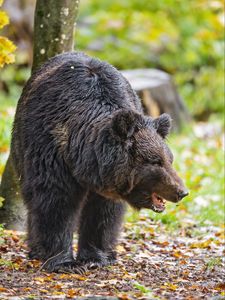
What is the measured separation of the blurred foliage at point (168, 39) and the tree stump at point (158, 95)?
2298 mm

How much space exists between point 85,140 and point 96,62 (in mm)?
873

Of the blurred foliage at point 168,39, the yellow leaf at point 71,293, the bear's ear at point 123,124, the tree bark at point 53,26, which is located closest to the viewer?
the yellow leaf at point 71,293

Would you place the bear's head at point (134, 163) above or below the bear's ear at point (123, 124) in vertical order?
below

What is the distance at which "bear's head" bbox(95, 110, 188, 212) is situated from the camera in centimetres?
592

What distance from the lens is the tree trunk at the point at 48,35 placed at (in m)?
7.41

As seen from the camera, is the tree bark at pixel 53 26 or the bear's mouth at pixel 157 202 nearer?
the bear's mouth at pixel 157 202

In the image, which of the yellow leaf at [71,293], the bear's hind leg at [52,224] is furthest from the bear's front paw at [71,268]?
the yellow leaf at [71,293]

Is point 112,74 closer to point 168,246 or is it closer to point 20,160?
point 20,160

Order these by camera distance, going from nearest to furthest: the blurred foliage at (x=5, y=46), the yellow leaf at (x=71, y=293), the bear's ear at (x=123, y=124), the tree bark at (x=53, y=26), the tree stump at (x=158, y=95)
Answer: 1. the yellow leaf at (x=71, y=293)
2. the bear's ear at (x=123, y=124)
3. the blurred foliage at (x=5, y=46)
4. the tree bark at (x=53, y=26)
5. the tree stump at (x=158, y=95)

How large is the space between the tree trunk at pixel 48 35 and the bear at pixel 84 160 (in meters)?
0.62

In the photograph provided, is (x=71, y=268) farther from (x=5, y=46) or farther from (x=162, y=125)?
(x=5, y=46)

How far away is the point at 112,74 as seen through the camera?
21.4 ft

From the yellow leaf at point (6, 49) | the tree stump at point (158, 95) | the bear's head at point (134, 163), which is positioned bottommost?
the tree stump at point (158, 95)

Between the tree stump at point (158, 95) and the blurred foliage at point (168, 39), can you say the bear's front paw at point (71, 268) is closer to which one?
the tree stump at point (158, 95)
